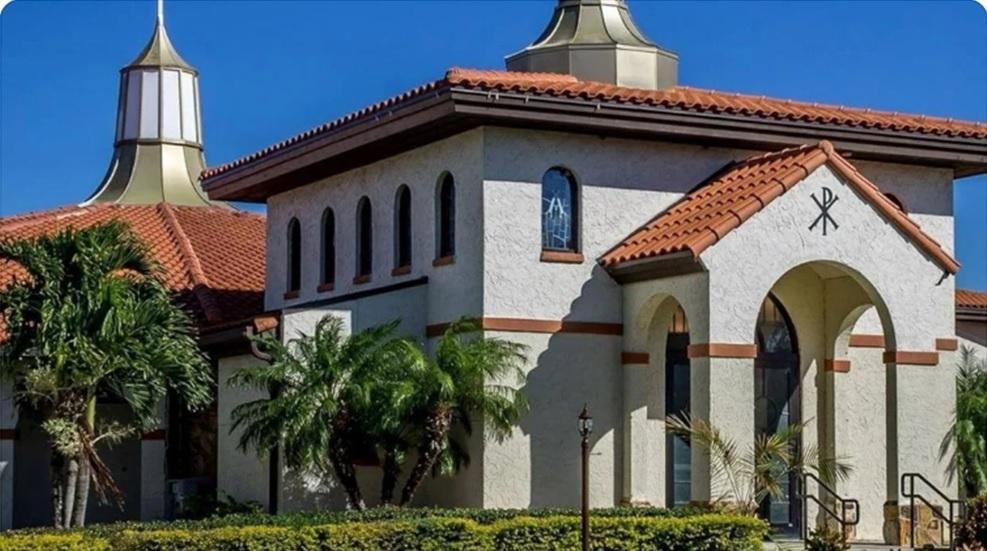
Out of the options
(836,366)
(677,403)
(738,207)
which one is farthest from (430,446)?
(836,366)

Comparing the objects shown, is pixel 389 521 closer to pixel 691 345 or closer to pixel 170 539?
pixel 170 539

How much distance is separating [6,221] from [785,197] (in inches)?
762

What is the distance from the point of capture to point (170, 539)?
22.2 metres

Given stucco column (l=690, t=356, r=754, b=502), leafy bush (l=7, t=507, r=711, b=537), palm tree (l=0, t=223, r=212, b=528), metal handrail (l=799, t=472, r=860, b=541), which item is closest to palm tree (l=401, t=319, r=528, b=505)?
leafy bush (l=7, t=507, r=711, b=537)

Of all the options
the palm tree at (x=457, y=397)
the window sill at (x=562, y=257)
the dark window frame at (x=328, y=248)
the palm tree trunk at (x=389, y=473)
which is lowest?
the palm tree trunk at (x=389, y=473)

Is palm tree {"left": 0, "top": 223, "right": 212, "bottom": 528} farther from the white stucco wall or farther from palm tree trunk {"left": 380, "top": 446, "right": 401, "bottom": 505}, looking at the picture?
palm tree trunk {"left": 380, "top": 446, "right": 401, "bottom": 505}

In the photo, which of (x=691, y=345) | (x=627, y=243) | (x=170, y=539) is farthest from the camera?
(x=627, y=243)

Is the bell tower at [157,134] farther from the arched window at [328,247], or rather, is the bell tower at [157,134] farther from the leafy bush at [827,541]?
the leafy bush at [827,541]

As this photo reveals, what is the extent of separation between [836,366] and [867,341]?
0.81m

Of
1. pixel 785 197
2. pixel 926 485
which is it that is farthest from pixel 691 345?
pixel 926 485

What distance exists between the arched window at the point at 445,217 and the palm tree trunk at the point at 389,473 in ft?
10.4

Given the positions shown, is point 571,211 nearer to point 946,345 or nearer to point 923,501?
point 946,345

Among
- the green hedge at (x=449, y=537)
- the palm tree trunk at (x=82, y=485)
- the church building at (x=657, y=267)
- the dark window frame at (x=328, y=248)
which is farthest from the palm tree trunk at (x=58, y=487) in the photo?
the dark window frame at (x=328, y=248)

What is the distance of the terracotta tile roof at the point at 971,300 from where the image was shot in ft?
134
